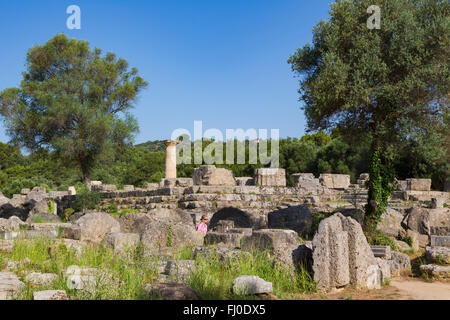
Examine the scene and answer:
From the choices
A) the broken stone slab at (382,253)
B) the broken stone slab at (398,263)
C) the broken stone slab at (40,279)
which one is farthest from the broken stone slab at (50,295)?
the broken stone slab at (382,253)

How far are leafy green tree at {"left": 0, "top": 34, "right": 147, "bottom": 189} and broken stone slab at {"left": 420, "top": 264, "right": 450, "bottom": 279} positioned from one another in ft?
62.4

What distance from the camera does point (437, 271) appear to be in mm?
7973

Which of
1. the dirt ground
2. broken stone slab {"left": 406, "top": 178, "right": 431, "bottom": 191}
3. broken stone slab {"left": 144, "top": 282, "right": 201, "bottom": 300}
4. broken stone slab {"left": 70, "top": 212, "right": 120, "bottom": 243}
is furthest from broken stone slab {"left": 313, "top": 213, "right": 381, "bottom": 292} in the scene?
broken stone slab {"left": 406, "top": 178, "right": 431, "bottom": 191}

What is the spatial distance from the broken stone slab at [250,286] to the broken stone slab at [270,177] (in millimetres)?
16123

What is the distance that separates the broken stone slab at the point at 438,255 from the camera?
28.5 ft

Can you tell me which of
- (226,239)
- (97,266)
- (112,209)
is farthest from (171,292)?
(112,209)

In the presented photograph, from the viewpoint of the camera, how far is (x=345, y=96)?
12.8 metres

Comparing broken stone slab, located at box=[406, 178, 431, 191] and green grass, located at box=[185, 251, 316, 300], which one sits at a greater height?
broken stone slab, located at box=[406, 178, 431, 191]

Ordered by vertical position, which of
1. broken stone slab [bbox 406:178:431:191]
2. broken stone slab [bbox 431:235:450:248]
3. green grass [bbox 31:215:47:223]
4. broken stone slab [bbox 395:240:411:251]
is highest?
broken stone slab [bbox 406:178:431:191]

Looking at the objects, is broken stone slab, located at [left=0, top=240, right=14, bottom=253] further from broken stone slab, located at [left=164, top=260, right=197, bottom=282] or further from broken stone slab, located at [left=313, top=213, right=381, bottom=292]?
broken stone slab, located at [left=313, top=213, right=381, bottom=292]

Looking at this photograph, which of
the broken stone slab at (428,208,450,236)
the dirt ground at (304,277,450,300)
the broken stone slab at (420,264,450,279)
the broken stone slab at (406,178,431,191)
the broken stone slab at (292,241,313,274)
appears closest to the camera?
the dirt ground at (304,277,450,300)

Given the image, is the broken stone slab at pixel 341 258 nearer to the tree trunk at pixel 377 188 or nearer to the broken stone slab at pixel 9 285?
the broken stone slab at pixel 9 285

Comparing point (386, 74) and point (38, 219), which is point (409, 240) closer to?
point (386, 74)

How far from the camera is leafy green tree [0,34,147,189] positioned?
76.1 ft
